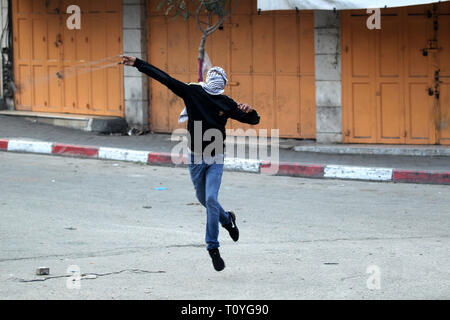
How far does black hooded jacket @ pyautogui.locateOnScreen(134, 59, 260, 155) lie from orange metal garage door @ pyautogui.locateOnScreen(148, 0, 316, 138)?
22.7 feet

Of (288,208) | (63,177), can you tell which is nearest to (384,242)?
(288,208)

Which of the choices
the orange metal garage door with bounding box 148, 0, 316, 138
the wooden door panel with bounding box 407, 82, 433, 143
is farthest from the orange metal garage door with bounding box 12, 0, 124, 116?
the wooden door panel with bounding box 407, 82, 433, 143

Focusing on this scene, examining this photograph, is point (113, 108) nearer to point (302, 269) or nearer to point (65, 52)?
point (65, 52)

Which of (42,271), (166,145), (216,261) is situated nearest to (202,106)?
(216,261)

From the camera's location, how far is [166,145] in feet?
47.5

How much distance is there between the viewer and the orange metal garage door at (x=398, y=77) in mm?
13328

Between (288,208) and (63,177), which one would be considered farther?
(63,177)

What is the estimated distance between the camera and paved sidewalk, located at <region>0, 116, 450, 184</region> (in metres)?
12.0

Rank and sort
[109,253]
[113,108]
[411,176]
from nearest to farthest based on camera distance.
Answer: [109,253] → [411,176] → [113,108]

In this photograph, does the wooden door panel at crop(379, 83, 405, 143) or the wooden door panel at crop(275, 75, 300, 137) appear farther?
the wooden door panel at crop(275, 75, 300, 137)

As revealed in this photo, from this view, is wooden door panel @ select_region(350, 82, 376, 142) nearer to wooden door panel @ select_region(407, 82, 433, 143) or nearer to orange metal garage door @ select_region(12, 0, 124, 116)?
wooden door panel @ select_region(407, 82, 433, 143)

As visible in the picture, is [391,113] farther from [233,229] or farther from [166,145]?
[233,229]

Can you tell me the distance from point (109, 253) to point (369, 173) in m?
5.10

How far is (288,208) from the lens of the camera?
9977mm
